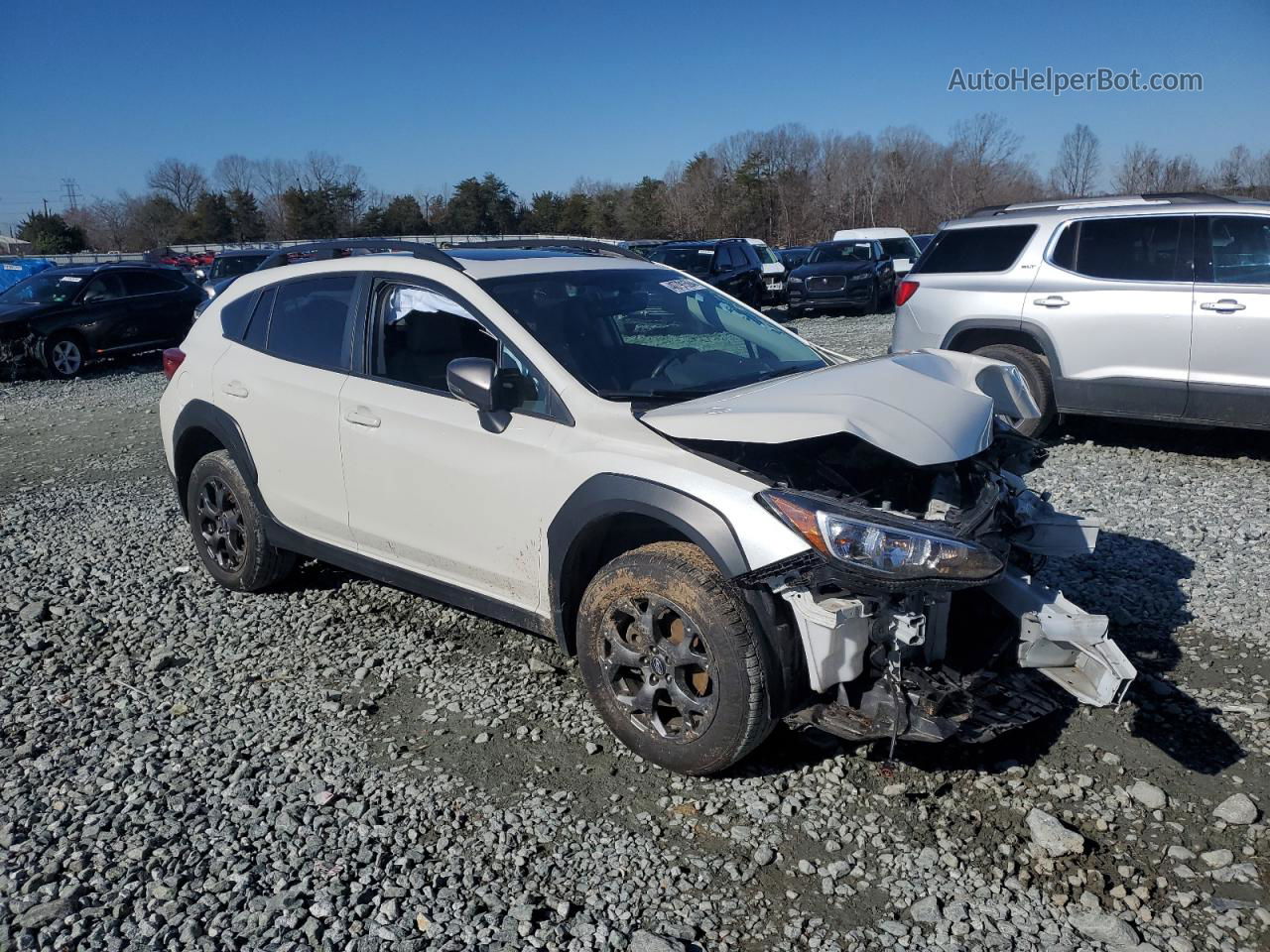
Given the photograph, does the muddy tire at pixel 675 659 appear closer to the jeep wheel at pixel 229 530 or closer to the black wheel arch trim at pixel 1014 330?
the jeep wheel at pixel 229 530

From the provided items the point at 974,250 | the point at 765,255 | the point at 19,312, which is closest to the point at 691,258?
the point at 765,255

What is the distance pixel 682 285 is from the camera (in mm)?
4879

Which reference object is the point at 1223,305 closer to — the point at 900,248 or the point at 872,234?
the point at 900,248

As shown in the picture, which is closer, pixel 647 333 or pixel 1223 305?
pixel 647 333

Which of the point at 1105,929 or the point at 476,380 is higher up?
the point at 476,380

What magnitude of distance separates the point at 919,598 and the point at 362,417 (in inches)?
101

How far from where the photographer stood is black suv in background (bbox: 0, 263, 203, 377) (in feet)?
51.1

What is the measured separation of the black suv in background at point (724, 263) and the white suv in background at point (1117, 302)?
11719 mm

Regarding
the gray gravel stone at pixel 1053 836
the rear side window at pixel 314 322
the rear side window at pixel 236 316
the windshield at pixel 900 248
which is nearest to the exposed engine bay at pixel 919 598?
the gray gravel stone at pixel 1053 836

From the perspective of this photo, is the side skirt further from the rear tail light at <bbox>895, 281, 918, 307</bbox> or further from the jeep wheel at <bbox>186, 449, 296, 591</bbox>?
the rear tail light at <bbox>895, 281, 918, 307</bbox>

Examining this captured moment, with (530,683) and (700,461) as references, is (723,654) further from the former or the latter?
(530,683)

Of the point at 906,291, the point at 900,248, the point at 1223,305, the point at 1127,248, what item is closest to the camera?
the point at 1223,305

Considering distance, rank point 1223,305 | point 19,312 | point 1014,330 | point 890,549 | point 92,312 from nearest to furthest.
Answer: point 890,549 → point 1223,305 → point 1014,330 → point 19,312 → point 92,312

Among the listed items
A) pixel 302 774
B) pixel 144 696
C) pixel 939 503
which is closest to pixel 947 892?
pixel 939 503
